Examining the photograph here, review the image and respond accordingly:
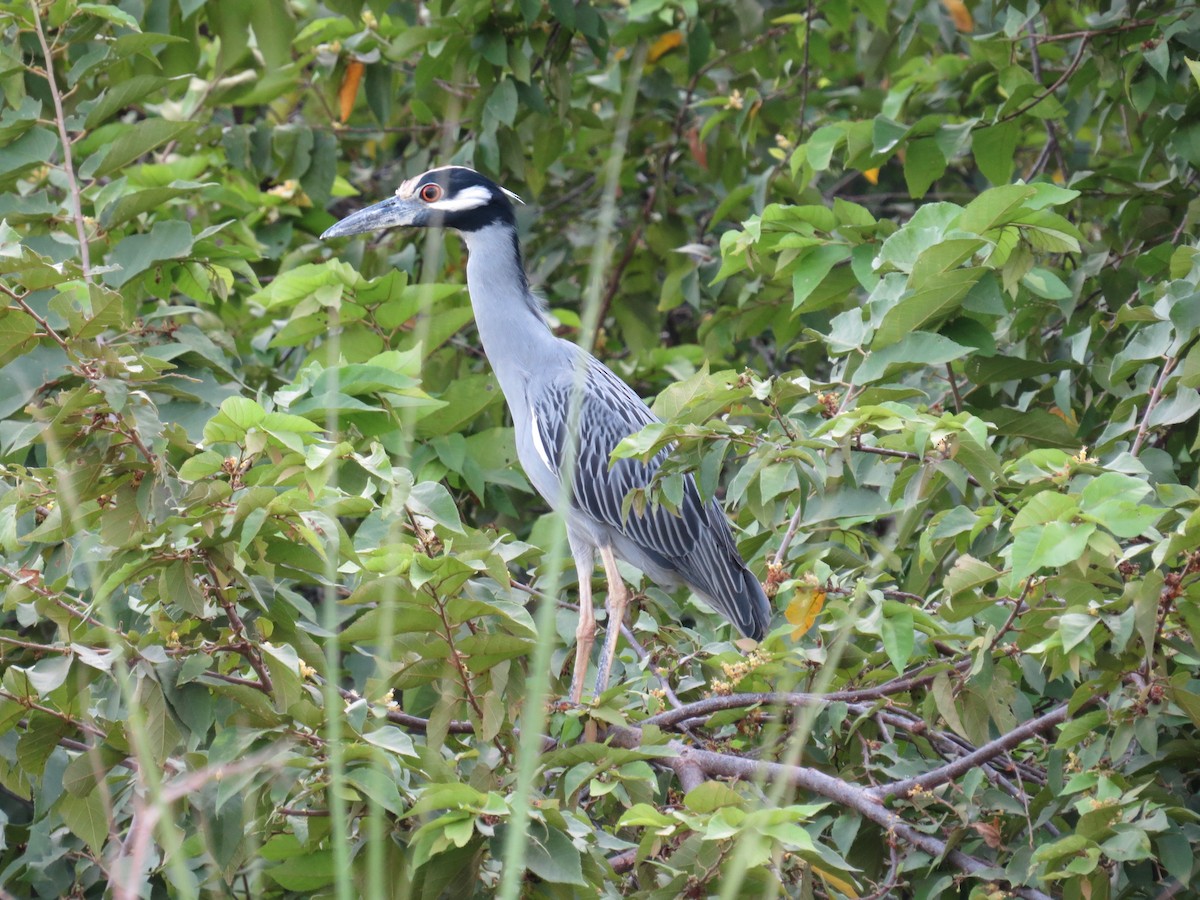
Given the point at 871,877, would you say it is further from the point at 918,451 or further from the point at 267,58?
the point at 267,58

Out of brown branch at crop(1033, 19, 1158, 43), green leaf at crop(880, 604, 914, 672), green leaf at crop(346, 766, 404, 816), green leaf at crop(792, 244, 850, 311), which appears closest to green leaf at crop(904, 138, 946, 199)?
brown branch at crop(1033, 19, 1158, 43)

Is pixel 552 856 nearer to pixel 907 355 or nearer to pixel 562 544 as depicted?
pixel 562 544

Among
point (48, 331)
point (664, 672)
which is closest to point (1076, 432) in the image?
point (664, 672)

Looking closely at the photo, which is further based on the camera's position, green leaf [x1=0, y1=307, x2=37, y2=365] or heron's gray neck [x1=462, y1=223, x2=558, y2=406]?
heron's gray neck [x1=462, y1=223, x2=558, y2=406]

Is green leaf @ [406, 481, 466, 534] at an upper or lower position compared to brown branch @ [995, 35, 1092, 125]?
lower

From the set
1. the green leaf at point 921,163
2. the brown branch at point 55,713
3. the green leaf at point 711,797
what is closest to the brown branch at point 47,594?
the brown branch at point 55,713

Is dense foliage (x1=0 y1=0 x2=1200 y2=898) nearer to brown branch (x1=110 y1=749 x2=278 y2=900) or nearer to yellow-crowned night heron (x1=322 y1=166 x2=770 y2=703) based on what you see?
brown branch (x1=110 y1=749 x2=278 y2=900)

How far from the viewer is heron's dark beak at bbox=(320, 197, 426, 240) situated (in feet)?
14.1

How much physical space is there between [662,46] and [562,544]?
2961mm

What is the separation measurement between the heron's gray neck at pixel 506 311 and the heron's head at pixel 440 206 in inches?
2.2

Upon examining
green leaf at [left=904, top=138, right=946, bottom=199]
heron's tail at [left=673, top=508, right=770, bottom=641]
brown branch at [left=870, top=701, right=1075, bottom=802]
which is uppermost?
green leaf at [left=904, top=138, right=946, bottom=199]

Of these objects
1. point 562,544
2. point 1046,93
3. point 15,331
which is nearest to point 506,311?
point 562,544

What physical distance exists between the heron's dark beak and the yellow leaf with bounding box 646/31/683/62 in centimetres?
140

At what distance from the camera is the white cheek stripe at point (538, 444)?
4.17 m
